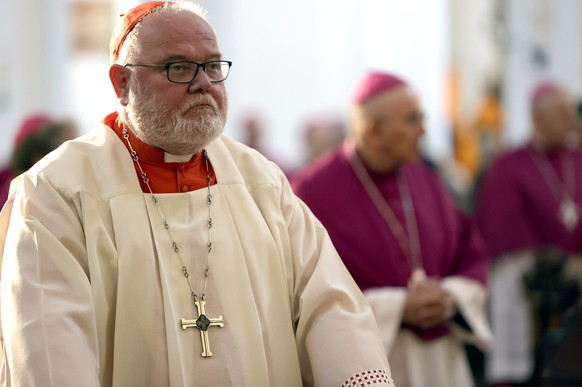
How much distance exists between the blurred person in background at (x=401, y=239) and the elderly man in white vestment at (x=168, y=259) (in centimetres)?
162

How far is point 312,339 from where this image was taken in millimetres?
4051

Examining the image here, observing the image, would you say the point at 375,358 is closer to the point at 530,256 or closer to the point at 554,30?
the point at 530,256

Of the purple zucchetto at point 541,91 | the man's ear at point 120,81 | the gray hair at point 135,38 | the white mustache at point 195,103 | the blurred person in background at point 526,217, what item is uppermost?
the gray hair at point 135,38

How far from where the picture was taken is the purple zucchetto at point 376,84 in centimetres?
613

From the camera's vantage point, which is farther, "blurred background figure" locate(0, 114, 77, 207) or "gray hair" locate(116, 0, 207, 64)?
"blurred background figure" locate(0, 114, 77, 207)

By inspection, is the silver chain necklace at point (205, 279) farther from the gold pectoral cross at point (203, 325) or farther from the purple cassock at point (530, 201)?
→ the purple cassock at point (530, 201)

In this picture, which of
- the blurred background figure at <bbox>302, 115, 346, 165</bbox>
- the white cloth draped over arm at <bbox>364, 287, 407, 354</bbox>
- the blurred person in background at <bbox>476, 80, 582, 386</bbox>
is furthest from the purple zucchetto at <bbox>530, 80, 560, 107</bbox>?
the white cloth draped over arm at <bbox>364, 287, 407, 354</bbox>

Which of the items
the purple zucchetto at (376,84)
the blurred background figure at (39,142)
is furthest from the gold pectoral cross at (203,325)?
the blurred background figure at (39,142)

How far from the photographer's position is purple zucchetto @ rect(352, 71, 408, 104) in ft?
20.1

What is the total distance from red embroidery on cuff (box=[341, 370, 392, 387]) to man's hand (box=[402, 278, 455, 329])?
1.80 meters

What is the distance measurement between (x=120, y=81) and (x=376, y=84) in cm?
226

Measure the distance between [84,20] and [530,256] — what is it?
726cm

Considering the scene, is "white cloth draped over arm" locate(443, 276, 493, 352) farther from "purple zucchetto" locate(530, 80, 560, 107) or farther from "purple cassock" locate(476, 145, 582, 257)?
"purple zucchetto" locate(530, 80, 560, 107)

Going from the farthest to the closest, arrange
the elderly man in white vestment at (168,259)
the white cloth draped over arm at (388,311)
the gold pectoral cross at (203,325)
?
the white cloth draped over arm at (388,311) → the gold pectoral cross at (203,325) → the elderly man in white vestment at (168,259)
